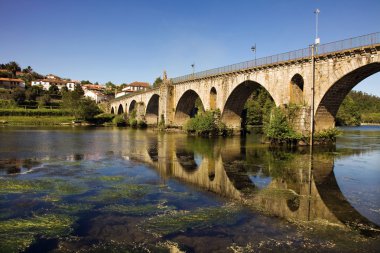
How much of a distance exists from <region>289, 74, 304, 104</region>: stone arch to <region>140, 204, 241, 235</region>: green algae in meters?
26.3

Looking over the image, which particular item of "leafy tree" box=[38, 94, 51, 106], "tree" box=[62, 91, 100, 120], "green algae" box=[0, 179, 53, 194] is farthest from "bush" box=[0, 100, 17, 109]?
"green algae" box=[0, 179, 53, 194]

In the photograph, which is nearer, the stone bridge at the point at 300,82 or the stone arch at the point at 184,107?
the stone bridge at the point at 300,82

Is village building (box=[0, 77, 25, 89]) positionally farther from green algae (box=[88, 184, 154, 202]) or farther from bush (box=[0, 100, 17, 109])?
green algae (box=[88, 184, 154, 202])

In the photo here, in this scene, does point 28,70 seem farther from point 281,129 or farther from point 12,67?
point 281,129

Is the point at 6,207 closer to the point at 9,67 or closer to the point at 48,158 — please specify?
the point at 48,158

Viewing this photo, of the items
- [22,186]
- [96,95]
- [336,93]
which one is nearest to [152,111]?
[336,93]

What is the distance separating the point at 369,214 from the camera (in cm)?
1240

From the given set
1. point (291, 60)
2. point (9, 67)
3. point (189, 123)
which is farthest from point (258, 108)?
point (9, 67)

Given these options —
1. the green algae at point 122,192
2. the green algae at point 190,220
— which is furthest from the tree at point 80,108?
the green algae at point 190,220

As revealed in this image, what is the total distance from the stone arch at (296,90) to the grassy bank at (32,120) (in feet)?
231

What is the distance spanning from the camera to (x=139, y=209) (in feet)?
41.9

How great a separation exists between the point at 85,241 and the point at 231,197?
723cm

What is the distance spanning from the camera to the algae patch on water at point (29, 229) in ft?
30.7

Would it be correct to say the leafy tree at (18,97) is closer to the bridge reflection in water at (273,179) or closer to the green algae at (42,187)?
the bridge reflection in water at (273,179)
